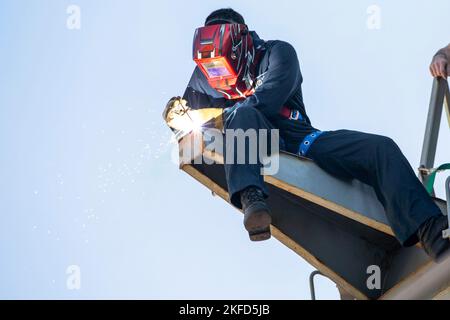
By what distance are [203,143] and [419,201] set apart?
62.5 inches

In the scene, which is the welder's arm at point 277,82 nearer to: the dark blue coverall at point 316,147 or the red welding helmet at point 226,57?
the dark blue coverall at point 316,147

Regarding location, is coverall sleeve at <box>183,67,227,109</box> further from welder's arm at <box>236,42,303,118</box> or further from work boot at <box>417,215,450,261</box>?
work boot at <box>417,215,450,261</box>

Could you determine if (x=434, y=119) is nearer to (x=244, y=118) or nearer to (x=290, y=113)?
(x=290, y=113)

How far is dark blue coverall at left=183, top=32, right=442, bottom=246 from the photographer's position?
7.02 m

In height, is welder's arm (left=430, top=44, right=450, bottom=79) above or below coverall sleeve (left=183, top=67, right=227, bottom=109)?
above

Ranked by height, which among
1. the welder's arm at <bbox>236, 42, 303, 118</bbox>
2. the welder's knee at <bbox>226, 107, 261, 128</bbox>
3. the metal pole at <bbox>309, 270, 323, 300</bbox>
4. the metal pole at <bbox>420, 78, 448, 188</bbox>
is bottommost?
the metal pole at <bbox>309, 270, 323, 300</bbox>

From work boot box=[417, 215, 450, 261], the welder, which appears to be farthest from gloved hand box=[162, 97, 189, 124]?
work boot box=[417, 215, 450, 261]

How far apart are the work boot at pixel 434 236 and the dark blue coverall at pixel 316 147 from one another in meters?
0.05

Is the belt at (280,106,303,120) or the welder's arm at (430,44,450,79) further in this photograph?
the welder's arm at (430,44,450,79)

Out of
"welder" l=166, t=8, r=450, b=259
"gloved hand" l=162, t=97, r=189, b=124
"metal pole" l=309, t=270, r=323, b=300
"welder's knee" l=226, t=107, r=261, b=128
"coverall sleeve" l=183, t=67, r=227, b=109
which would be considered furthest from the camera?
"coverall sleeve" l=183, t=67, r=227, b=109

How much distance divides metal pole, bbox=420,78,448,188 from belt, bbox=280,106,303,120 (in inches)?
48.5

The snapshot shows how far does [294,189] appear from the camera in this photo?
23.9ft

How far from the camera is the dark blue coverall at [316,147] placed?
7020 millimetres

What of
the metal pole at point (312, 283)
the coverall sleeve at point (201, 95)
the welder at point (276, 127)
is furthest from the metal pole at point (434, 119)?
the coverall sleeve at point (201, 95)
